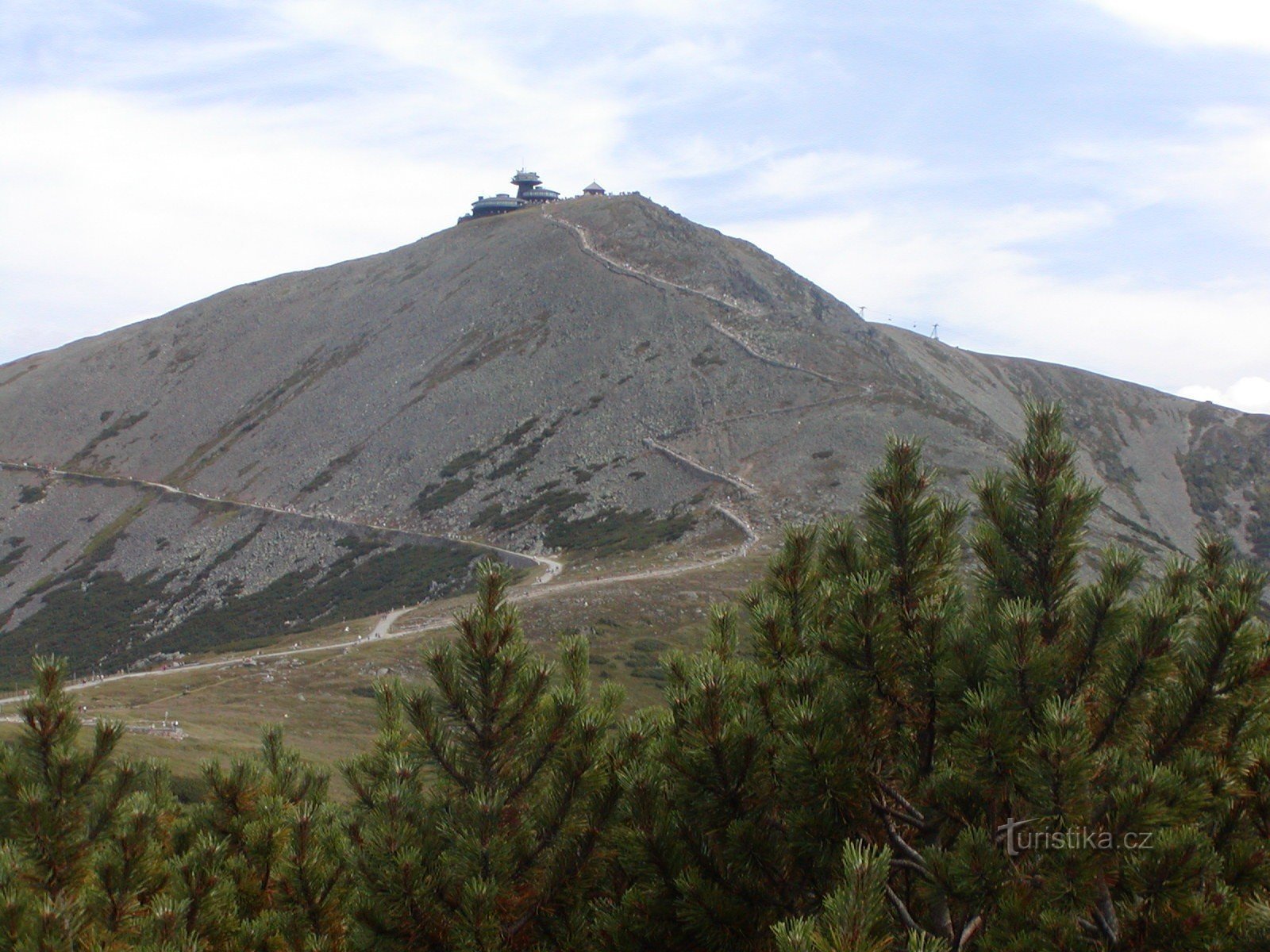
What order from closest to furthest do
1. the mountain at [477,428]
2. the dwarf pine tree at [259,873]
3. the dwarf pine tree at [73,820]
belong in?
the dwarf pine tree at [73,820]
the dwarf pine tree at [259,873]
the mountain at [477,428]

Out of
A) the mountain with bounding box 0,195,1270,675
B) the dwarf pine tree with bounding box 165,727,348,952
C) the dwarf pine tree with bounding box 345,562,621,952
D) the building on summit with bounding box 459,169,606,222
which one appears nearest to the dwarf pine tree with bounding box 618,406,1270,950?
the dwarf pine tree with bounding box 345,562,621,952

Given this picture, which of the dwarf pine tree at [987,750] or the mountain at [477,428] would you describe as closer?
the dwarf pine tree at [987,750]

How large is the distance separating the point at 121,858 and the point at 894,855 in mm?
6085

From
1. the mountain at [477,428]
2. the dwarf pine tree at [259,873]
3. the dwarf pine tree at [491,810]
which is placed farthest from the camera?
the mountain at [477,428]

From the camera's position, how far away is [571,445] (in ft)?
310

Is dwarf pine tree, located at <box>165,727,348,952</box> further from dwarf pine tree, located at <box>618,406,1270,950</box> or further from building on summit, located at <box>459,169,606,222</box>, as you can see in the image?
building on summit, located at <box>459,169,606,222</box>

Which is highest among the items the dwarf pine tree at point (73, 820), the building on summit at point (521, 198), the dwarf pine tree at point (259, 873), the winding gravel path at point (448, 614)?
the building on summit at point (521, 198)

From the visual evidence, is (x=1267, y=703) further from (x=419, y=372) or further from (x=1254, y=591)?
(x=419, y=372)

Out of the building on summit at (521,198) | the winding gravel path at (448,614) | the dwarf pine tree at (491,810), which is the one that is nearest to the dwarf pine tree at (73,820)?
the dwarf pine tree at (491,810)

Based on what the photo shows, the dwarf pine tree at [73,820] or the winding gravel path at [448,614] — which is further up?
the dwarf pine tree at [73,820]

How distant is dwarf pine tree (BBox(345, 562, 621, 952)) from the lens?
7.21 m

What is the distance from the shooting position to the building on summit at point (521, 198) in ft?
533

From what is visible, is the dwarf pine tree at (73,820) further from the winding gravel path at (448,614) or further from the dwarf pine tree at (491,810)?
the winding gravel path at (448,614)

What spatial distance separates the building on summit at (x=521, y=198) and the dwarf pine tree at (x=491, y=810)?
156 meters
